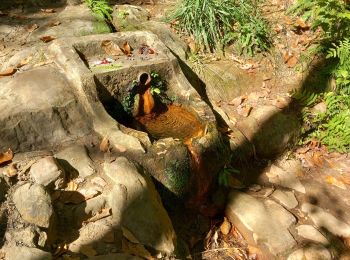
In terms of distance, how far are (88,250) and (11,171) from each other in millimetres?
1036

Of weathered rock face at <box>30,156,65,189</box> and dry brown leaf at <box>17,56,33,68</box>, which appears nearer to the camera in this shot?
weathered rock face at <box>30,156,65,189</box>

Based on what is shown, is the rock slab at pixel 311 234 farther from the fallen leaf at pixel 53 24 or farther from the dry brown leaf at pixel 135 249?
the fallen leaf at pixel 53 24

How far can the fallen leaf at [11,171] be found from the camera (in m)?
3.57

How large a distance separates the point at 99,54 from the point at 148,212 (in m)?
2.53

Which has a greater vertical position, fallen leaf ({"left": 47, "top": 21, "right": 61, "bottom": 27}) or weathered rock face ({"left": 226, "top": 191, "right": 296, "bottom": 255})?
fallen leaf ({"left": 47, "top": 21, "right": 61, "bottom": 27})

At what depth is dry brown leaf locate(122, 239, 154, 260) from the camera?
3365mm

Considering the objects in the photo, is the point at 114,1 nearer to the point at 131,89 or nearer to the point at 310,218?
the point at 131,89

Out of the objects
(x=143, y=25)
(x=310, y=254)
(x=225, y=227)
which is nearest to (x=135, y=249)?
(x=225, y=227)

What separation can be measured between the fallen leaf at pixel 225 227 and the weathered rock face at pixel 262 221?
6 centimetres

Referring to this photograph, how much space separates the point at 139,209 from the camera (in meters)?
3.59

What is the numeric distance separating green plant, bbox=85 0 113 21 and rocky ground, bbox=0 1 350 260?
0.46 ft

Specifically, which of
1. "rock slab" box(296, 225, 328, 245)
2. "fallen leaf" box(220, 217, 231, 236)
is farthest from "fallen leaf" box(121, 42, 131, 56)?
"rock slab" box(296, 225, 328, 245)

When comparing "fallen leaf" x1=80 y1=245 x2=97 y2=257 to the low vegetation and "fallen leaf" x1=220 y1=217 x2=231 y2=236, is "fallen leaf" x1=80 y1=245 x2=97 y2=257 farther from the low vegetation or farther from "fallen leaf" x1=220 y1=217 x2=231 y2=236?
the low vegetation

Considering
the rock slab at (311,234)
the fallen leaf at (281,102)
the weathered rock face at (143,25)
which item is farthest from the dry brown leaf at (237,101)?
the rock slab at (311,234)
